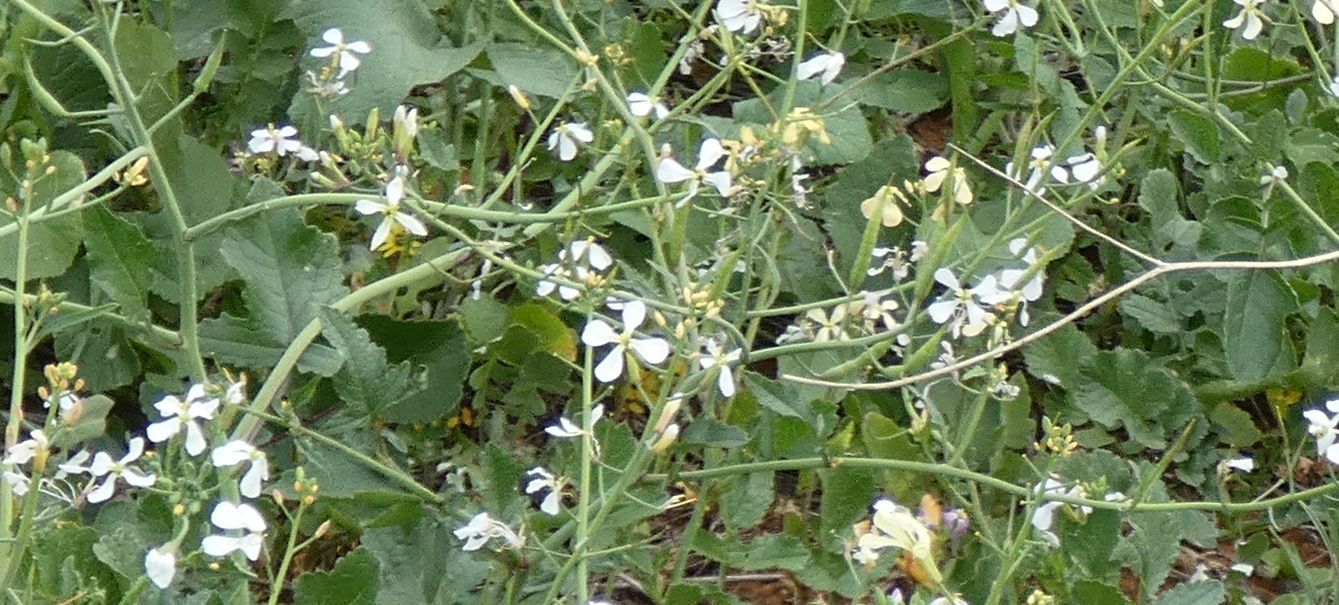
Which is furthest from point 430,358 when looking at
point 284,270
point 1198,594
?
point 1198,594

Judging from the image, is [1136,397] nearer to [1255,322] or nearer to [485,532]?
[1255,322]

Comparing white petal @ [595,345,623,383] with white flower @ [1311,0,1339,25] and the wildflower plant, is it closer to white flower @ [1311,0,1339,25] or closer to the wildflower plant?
the wildflower plant

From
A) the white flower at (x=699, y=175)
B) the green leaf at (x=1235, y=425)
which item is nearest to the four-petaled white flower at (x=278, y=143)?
the white flower at (x=699, y=175)

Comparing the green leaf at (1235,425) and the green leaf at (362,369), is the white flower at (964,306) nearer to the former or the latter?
the green leaf at (362,369)

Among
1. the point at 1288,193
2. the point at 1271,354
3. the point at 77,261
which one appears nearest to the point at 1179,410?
the point at 1271,354

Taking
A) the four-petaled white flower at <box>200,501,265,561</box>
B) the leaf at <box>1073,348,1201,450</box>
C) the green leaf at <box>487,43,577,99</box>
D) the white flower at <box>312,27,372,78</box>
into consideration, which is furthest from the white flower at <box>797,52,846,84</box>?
the four-petaled white flower at <box>200,501,265,561</box>
